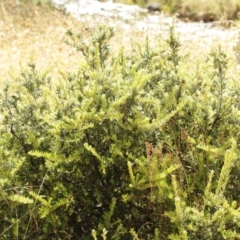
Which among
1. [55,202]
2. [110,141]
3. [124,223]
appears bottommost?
[124,223]

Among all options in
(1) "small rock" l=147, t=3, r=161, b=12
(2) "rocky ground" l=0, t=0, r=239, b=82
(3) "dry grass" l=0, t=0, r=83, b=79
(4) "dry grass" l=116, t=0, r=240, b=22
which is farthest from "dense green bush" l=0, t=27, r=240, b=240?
(1) "small rock" l=147, t=3, r=161, b=12

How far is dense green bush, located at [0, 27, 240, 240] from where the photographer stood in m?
2.77

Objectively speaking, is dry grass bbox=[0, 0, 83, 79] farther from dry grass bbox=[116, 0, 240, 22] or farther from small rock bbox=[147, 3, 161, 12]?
dry grass bbox=[116, 0, 240, 22]

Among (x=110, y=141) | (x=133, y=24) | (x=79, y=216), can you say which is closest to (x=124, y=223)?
(x=79, y=216)

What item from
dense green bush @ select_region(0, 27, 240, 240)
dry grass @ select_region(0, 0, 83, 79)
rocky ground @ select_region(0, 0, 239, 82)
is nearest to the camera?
dense green bush @ select_region(0, 27, 240, 240)

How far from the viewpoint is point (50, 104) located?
3.07m

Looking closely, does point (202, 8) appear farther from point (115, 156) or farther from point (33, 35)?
point (115, 156)

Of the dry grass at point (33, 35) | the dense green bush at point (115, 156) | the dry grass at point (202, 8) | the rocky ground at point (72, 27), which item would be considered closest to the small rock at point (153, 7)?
the dry grass at point (202, 8)

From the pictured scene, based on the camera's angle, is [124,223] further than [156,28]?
No

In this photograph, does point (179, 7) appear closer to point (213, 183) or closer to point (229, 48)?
point (229, 48)

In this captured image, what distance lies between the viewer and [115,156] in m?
2.85

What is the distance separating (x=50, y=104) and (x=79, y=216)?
65 centimetres

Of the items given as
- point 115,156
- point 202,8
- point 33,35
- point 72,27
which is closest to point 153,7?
point 202,8

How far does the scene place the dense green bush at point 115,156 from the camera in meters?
2.77
